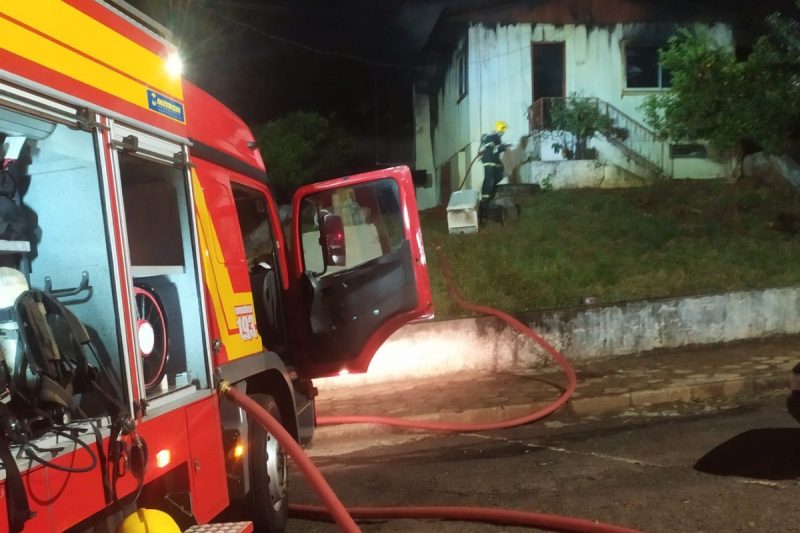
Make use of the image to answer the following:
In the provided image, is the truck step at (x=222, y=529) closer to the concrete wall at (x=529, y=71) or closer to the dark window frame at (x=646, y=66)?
the concrete wall at (x=529, y=71)

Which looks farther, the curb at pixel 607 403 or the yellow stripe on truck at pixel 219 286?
the curb at pixel 607 403

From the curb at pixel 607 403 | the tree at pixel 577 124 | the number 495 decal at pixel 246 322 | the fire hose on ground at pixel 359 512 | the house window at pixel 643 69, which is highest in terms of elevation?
the house window at pixel 643 69

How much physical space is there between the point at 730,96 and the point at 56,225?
49.1 feet

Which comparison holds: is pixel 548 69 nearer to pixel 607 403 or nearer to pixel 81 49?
pixel 607 403

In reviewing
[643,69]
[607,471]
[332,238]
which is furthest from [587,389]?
[643,69]

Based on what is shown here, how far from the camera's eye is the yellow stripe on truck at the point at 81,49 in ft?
8.11

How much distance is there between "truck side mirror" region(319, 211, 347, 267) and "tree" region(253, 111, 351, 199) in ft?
45.7

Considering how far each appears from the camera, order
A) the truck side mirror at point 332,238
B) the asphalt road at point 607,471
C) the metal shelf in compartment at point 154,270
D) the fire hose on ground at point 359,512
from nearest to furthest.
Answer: the metal shelf in compartment at point 154,270, the fire hose on ground at point 359,512, the asphalt road at point 607,471, the truck side mirror at point 332,238

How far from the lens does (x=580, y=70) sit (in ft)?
56.0

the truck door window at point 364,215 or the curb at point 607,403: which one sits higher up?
the truck door window at point 364,215

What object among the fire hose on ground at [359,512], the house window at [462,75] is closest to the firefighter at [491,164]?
the house window at [462,75]

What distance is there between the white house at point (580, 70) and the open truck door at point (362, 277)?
11.7m

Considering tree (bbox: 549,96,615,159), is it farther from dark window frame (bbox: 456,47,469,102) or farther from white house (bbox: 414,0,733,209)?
dark window frame (bbox: 456,47,469,102)

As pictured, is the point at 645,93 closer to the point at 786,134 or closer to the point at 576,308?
the point at 786,134
